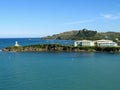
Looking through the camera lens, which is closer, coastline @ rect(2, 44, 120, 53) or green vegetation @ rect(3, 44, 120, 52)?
coastline @ rect(2, 44, 120, 53)

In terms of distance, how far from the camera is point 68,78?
143 feet

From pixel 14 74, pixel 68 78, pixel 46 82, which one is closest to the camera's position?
pixel 46 82

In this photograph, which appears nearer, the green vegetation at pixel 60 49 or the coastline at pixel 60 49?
the coastline at pixel 60 49

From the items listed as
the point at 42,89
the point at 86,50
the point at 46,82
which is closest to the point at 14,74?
the point at 46,82

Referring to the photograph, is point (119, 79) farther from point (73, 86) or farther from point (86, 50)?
point (86, 50)

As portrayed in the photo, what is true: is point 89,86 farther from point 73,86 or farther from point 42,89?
point 42,89

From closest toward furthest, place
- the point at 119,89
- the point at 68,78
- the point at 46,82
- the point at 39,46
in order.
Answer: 1. the point at 119,89
2. the point at 46,82
3. the point at 68,78
4. the point at 39,46

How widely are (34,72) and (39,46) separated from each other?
66161 mm

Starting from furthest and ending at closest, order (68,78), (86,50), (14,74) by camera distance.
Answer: (86,50) → (14,74) → (68,78)

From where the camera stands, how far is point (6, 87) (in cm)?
3706

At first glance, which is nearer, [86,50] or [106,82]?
[106,82]

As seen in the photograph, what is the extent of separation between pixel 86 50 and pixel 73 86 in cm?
7118

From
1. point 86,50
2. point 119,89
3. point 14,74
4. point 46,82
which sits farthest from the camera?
point 86,50

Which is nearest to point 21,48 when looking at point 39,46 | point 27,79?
point 39,46
